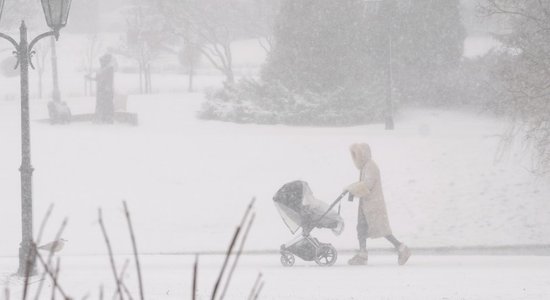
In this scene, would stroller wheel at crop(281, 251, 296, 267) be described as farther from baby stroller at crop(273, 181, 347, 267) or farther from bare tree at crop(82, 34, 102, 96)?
bare tree at crop(82, 34, 102, 96)

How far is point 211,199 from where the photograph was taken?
61.0 feet

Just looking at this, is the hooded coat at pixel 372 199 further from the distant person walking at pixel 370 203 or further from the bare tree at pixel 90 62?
the bare tree at pixel 90 62

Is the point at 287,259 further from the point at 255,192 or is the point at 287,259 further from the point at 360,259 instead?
the point at 255,192

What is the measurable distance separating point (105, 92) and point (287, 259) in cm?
1546

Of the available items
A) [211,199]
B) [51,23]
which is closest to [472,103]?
[211,199]

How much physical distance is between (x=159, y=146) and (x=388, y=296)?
48.9 ft

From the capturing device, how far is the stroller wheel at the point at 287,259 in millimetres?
11627

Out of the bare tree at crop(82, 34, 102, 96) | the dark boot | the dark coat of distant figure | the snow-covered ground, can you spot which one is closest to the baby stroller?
the dark boot

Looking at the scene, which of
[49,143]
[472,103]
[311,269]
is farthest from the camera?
[472,103]

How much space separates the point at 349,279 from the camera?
9.59 m

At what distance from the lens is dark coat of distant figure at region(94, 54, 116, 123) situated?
25781 mm

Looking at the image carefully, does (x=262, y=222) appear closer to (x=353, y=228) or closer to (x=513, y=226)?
(x=353, y=228)

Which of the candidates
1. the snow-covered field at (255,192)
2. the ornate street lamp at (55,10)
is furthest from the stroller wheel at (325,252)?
the ornate street lamp at (55,10)

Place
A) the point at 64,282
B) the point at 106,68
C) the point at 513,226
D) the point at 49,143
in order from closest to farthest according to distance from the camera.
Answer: the point at 64,282
the point at 513,226
the point at 49,143
the point at 106,68
